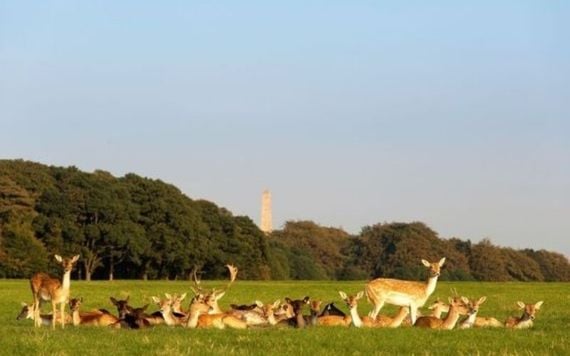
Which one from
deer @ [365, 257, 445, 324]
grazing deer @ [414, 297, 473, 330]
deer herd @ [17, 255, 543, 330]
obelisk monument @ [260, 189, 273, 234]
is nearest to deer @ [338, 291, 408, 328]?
deer herd @ [17, 255, 543, 330]

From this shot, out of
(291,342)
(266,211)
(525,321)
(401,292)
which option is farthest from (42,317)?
(266,211)

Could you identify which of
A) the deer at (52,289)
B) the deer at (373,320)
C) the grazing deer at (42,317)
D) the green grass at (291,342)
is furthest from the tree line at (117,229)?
the green grass at (291,342)

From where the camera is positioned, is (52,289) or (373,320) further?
(373,320)

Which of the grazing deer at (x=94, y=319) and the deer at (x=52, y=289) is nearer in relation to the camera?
the deer at (x=52, y=289)

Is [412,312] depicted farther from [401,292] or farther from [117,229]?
[117,229]

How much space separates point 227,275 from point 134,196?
37.2ft

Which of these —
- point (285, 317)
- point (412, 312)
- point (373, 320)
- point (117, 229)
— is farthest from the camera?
point (117, 229)

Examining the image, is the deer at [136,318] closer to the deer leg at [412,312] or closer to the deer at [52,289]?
the deer at [52,289]

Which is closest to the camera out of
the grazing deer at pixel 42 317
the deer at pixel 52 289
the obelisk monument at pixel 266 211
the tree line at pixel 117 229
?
the deer at pixel 52 289

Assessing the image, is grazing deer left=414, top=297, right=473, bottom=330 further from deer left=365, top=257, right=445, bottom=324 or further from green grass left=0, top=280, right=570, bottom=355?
green grass left=0, top=280, right=570, bottom=355

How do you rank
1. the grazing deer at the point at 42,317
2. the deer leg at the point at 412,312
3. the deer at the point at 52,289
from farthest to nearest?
the grazing deer at the point at 42,317
the deer leg at the point at 412,312
the deer at the point at 52,289

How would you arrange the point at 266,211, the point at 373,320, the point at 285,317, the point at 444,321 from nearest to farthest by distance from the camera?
the point at 444,321 → the point at 373,320 → the point at 285,317 → the point at 266,211

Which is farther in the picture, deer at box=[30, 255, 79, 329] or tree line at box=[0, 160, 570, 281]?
tree line at box=[0, 160, 570, 281]

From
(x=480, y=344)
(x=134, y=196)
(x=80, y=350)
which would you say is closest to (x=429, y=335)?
(x=480, y=344)
